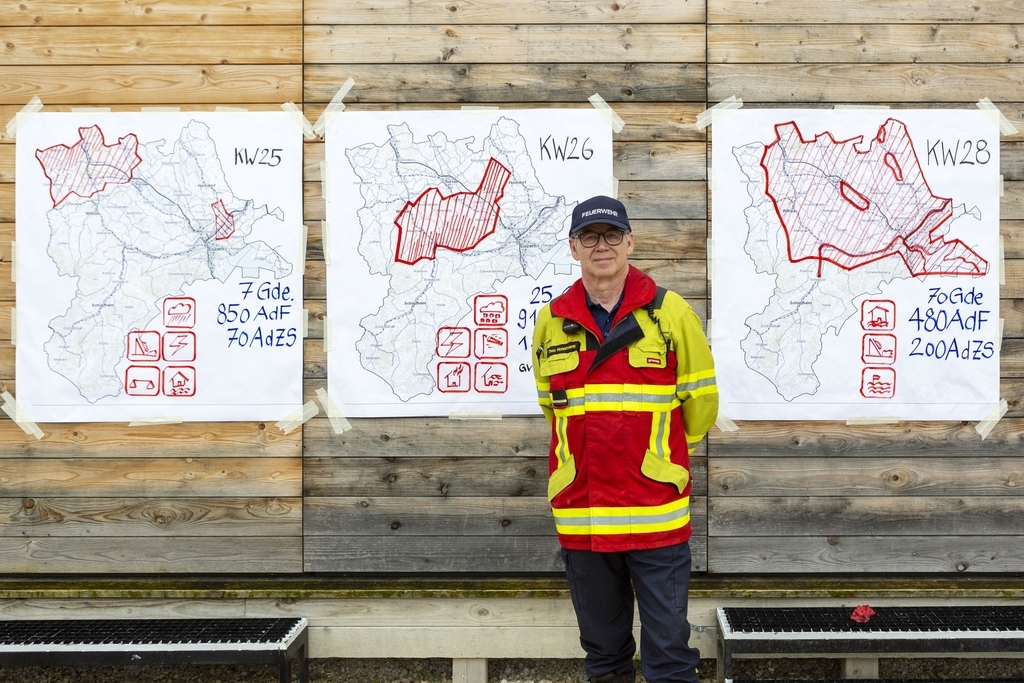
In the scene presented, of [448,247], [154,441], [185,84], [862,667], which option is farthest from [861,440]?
[185,84]

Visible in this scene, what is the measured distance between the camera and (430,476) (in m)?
3.44

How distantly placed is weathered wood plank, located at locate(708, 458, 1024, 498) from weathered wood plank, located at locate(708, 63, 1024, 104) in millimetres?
1507

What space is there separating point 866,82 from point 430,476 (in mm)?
2441

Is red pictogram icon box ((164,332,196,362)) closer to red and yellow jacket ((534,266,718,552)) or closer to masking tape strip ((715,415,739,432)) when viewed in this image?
red and yellow jacket ((534,266,718,552))

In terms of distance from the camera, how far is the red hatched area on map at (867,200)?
3379 mm

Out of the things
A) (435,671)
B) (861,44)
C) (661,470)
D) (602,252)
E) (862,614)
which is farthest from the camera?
(435,671)

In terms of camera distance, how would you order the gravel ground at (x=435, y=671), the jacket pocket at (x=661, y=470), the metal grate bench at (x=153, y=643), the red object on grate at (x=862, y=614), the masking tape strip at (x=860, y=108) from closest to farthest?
the jacket pocket at (x=661, y=470)
the metal grate bench at (x=153, y=643)
the red object on grate at (x=862, y=614)
the masking tape strip at (x=860, y=108)
the gravel ground at (x=435, y=671)

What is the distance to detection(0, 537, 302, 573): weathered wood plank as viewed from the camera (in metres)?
3.46

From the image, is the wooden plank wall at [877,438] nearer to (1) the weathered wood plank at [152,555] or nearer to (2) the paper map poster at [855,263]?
(2) the paper map poster at [855,263]

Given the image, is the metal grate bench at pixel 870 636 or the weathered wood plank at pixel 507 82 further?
the weathered wood plank at pixel 507 82

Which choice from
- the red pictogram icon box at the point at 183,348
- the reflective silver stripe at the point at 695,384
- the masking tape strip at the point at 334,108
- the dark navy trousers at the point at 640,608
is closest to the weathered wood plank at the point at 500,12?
the masking tape strip at the point at 334,108

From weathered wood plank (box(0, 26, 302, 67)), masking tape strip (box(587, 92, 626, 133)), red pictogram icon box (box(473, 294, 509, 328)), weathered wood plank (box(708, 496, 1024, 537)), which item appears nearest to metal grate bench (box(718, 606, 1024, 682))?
weathered wood plank (box(708, 496, 1024, 537))

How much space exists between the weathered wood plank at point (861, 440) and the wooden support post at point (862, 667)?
0.84m

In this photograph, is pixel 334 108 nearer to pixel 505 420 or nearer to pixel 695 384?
pixel 505 420
